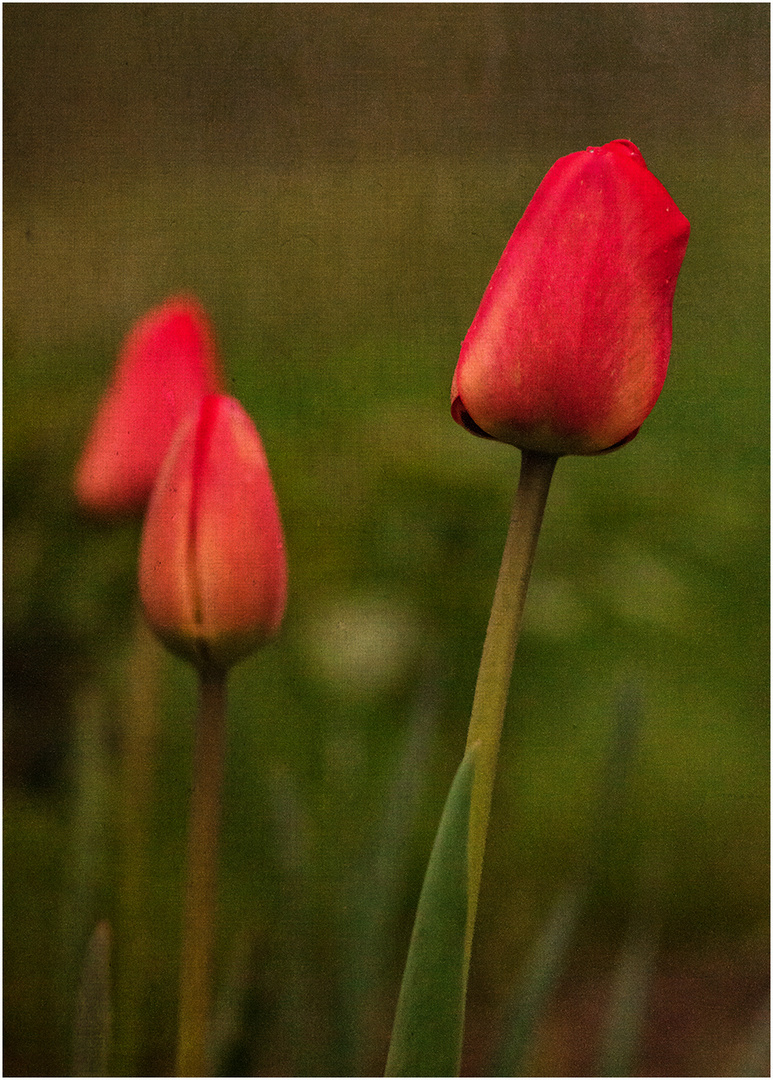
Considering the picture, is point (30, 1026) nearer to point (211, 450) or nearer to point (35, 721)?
point (35, 721)

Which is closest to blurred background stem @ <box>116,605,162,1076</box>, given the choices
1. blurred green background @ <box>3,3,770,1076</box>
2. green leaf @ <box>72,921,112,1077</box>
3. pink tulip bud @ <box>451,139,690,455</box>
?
blurred green background @ <box>3,3,770,1076</box>

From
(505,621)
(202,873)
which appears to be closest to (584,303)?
(505,621)

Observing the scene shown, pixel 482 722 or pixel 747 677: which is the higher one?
pixel 482 722

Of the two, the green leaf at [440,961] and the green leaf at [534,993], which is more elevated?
the green leaf at [440,961]

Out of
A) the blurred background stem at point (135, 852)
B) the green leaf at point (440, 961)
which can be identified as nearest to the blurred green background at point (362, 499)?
the blurred background stem at point (135, 852)

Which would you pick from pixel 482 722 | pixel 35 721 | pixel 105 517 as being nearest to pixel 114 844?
pixel 35 721

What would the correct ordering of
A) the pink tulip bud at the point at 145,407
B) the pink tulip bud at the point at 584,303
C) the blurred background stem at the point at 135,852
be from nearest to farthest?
the pink tulip bud at the point at 584,303
the pink tulip bud at the point at 145,407
the blurred background stem at the point at 135,852

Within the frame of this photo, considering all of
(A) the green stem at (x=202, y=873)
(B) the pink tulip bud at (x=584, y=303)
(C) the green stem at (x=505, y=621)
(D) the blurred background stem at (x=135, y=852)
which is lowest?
(D) the blurred background stem at (x=135, y=852)

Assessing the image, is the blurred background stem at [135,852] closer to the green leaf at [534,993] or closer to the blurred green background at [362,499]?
the blurred green background at [362,499]
